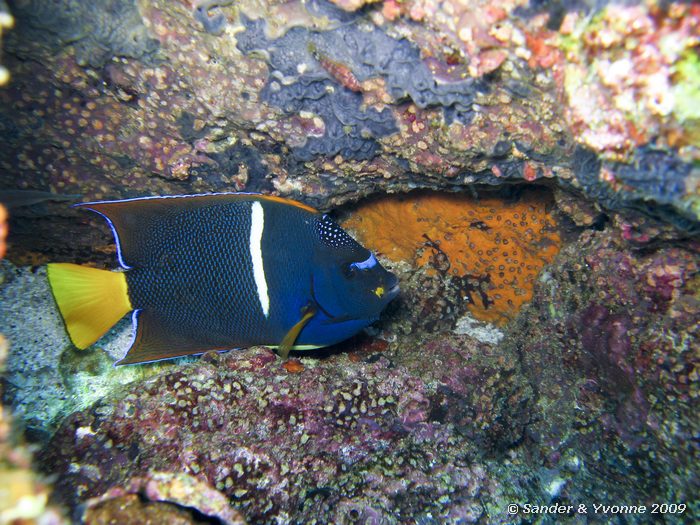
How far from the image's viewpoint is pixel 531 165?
2.30m

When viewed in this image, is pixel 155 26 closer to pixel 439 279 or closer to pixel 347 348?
pixel 347 348

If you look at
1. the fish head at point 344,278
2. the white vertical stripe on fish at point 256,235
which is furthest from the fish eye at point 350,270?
the white vertical stripe on fish at point 256,235

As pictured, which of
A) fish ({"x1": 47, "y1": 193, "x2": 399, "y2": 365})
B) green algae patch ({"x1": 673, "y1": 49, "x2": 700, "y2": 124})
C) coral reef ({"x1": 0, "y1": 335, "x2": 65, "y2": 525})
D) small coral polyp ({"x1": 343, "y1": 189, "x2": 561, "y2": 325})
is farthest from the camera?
small coral polyp ({"x1": 343, "y1": 189, "x2": 561, "y2": 325})

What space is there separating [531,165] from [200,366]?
6.95 ft

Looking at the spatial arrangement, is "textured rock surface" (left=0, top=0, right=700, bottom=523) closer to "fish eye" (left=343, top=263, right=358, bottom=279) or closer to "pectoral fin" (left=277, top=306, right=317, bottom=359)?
"pectoral fin" (left=277, top=306, right=317, bottom=359)

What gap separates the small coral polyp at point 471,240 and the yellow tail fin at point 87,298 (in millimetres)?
2111

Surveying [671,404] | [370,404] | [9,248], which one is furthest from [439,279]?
[9,248]

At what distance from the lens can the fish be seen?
2164 millimetres

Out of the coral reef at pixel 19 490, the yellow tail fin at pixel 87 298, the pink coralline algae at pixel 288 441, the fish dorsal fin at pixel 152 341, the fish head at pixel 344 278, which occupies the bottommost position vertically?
the pink coralline algae at pixel 288 441

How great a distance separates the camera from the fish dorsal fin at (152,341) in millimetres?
2242

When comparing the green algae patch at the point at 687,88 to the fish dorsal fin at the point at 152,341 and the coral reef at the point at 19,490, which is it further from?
the fish dorsal fin at the point at 152,341

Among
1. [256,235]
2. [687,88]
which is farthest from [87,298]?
[687,88]

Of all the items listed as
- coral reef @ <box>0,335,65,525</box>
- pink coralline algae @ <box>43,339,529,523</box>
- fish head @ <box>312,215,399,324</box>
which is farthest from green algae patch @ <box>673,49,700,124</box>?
coral reef @ <box>0,335,65,525</box>

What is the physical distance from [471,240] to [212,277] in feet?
7.80
